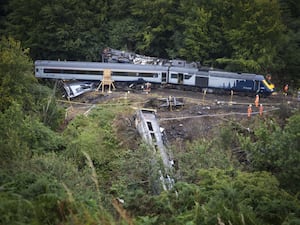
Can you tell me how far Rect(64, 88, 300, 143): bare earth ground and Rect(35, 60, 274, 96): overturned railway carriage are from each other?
61cm

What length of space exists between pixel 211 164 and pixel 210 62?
1394 cm

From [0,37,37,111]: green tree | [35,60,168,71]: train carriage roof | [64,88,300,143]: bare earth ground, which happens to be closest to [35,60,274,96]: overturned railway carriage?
[35,60,168,71]: train carriage roof

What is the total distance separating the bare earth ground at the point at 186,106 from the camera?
856 inches

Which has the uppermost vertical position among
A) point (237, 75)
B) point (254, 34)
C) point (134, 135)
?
point (254, 34)

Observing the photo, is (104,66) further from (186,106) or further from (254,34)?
(254,34)

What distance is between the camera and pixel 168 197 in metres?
10.8

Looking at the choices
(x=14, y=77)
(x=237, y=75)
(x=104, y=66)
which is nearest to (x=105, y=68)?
(x=104, y=66)

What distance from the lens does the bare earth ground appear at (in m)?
21.7

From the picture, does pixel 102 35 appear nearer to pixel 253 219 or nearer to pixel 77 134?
pixel 77 134

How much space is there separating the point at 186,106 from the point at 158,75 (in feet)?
11.6

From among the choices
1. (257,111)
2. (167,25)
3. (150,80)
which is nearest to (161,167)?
(257,111)

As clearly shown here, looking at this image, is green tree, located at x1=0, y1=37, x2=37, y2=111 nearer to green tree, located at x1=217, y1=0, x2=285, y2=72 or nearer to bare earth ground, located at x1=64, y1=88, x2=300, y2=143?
bare earth ground, located at x1=64, y1=88, x2=300, y2=143

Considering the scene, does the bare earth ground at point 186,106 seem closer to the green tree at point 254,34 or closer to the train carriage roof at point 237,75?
the train carriage roof at point 237,75

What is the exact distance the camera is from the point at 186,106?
79.2ft
